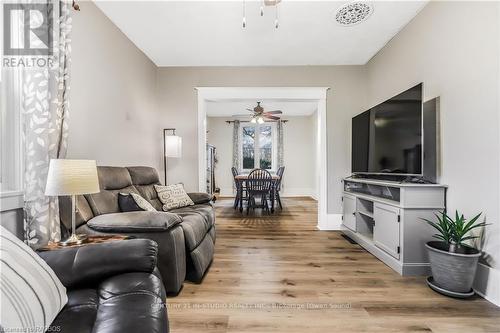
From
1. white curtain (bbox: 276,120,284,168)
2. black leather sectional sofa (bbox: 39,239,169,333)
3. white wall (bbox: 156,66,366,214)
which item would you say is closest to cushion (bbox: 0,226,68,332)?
black leather sectional sofa (bbox: 39,239,169,333)

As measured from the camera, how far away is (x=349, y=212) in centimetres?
326

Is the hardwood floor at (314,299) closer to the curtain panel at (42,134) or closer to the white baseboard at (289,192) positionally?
the curtain panel at (42,134)

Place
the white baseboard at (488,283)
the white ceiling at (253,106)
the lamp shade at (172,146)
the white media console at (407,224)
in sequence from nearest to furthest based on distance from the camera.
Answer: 1. the white baseboard at (488,283)
2. the white media console at (407,224)
3. the lamp shade at (172,146)
4. the white ceiling at (253,106)

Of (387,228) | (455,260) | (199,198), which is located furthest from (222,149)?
(455,260)

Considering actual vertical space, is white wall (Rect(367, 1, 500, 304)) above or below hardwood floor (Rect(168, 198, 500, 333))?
above

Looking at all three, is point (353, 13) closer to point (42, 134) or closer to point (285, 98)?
point (285, 98)

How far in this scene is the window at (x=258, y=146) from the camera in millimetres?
7660

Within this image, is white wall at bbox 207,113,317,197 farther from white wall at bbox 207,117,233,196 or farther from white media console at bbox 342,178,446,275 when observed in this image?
white media console at bbox 342,178,446,275

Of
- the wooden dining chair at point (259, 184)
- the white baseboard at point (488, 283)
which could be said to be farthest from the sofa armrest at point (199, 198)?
the white baseboard at point (488, 283)

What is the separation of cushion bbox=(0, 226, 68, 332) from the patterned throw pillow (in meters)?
1.84

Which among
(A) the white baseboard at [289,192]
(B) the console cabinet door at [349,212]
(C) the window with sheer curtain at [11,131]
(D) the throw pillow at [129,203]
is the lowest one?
(A) the white baseboard at [289,192]

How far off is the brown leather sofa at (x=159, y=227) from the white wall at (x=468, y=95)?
7.43 ft

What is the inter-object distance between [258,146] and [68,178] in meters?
6.50

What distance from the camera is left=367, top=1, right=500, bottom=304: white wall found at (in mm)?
1701
